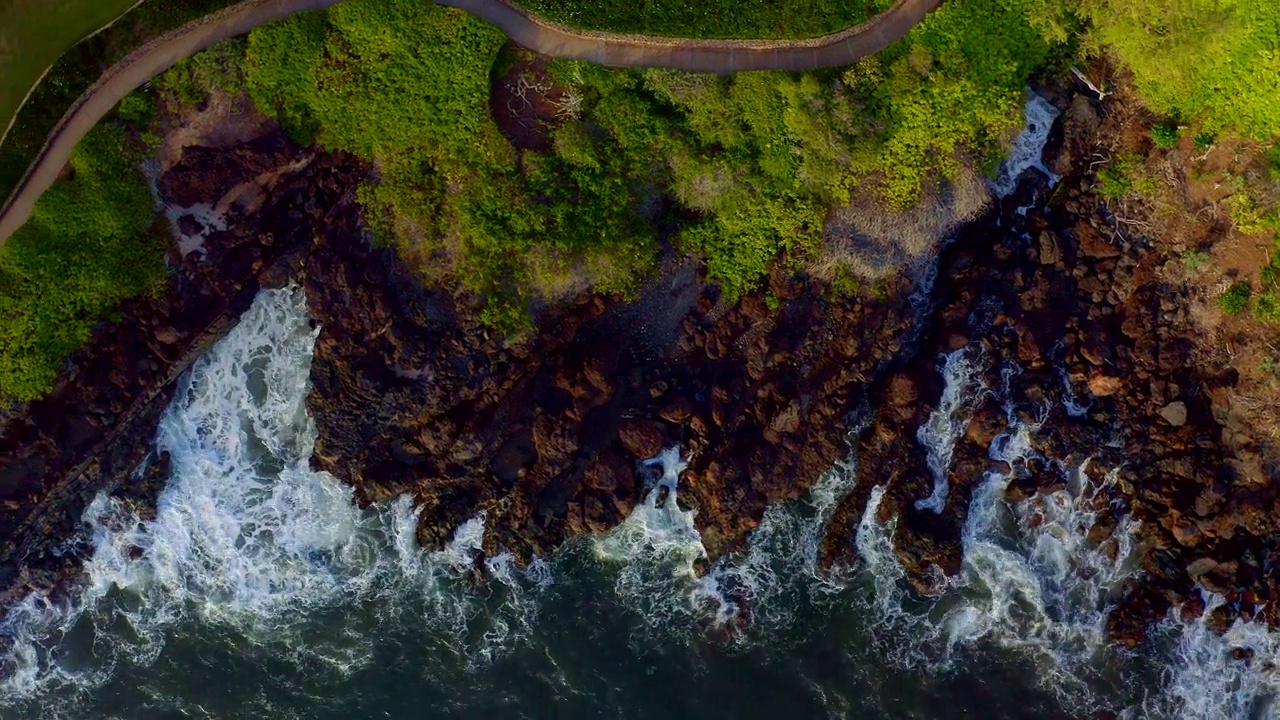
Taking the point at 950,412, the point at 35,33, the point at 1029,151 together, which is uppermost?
the point at 35,33

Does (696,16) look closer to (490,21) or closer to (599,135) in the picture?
(599,135)

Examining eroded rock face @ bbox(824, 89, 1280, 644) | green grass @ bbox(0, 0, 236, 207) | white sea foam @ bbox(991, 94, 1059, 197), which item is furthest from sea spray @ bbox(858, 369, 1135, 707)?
green grass @ bbox(0, 0, 236, 207)

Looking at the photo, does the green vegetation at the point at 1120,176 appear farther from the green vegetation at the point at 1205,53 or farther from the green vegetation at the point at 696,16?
the green vegetation at the point at 696,16

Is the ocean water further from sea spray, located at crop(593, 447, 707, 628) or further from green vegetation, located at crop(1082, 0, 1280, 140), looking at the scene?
green vegetation, located at crop(1082, 0, 1280, 140)

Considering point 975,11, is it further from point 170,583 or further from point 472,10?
point 170,583

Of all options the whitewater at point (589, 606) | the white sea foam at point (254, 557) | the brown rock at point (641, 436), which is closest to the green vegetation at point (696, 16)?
the whitewater at point (589, 606)

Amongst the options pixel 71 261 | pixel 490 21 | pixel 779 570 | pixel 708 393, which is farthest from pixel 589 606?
pixel 71 261

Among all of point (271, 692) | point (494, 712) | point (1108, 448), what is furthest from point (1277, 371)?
point (271, 692)
